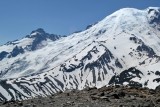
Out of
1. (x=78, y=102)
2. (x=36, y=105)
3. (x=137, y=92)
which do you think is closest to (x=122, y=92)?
(x=137, y=92)

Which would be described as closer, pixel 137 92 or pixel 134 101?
pixel 134 101

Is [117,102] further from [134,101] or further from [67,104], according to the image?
[67,104]

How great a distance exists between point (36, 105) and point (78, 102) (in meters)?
3.13

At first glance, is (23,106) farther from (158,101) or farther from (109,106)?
(158,101)

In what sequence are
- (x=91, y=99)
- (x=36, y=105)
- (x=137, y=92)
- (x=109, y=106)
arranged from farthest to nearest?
(x=137, y=92), (x=91, y=99), (x=36, y=105), (x=109, y=106)

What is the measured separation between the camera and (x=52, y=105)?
94.9 feet

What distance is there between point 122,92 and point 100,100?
3.30 meters

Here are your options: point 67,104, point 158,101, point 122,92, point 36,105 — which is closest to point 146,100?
point 158,101

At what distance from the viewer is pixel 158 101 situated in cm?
3006

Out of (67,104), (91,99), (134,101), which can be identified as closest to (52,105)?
(67,104)

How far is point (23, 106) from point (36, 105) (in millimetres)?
1012

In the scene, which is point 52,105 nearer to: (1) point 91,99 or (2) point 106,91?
(1) point 91,99

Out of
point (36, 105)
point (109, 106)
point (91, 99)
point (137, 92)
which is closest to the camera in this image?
point (109, 106)

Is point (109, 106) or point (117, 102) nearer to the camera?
point (109, 106)
